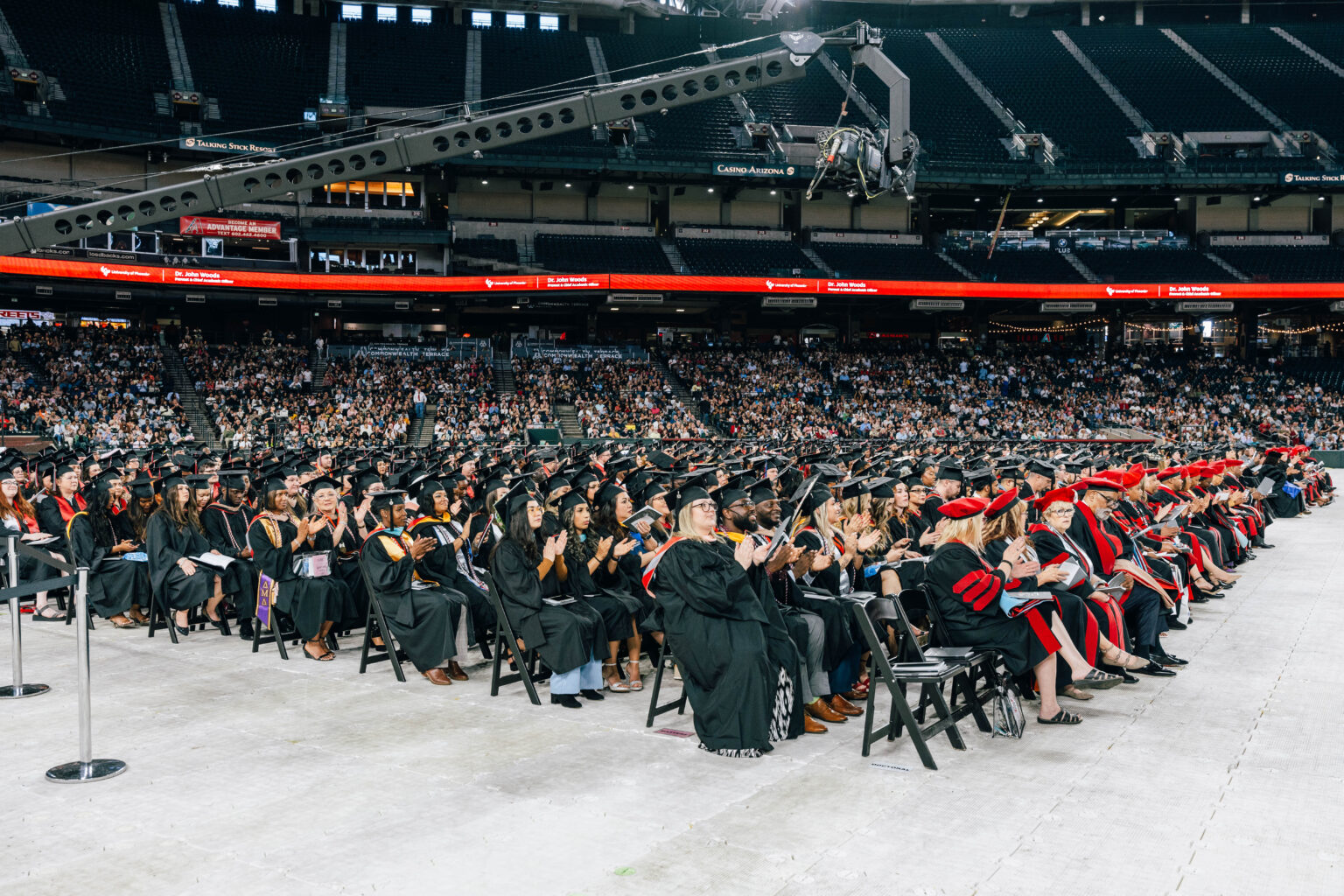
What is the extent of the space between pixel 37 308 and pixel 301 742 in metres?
42.7

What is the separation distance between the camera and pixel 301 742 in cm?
624

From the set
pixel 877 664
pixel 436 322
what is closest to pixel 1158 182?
pixel 436 322

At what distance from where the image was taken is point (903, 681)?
6129 mm

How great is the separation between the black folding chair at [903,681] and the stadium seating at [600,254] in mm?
35448

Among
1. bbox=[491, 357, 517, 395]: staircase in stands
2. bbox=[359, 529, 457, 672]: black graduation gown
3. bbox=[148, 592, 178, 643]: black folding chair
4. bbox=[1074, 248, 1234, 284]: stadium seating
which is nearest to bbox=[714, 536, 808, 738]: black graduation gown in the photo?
bbox=[359, 529, 457, 672]: black graduation gown

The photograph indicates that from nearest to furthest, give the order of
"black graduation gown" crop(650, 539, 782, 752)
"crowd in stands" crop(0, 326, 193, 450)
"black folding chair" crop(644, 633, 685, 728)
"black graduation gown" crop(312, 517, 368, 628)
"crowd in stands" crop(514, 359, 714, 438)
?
"black graduation gown" crop(650, 539, 782, 752) < "black folding chair" crop(644, 633, 685, 728) < "black graduation gown" crop(312, 517, 368, 628) < "crowd in stands" crop(0, 326, 193, 450) < "crowd in stands" crop(514, 359, 714, 438)

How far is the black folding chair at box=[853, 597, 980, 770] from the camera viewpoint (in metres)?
5.64

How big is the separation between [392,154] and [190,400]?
29.0 meters

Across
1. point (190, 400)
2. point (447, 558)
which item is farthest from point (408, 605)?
point (190, 400)

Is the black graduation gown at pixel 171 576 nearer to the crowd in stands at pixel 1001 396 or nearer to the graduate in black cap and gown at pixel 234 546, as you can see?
the graduate in black cap and gown at pixel 234 546

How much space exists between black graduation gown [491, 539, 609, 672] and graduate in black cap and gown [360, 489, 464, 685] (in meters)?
0.66

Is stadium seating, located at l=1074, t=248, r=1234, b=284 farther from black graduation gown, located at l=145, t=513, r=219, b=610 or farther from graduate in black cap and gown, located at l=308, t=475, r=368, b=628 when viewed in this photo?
black graduation gown, located at l=145, t=513, r=219, b=610

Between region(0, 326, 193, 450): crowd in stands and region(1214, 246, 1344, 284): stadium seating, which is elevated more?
region(1214, 246, 1344, 284): stadium seating

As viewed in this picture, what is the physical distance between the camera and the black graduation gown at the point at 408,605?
7.71 m
